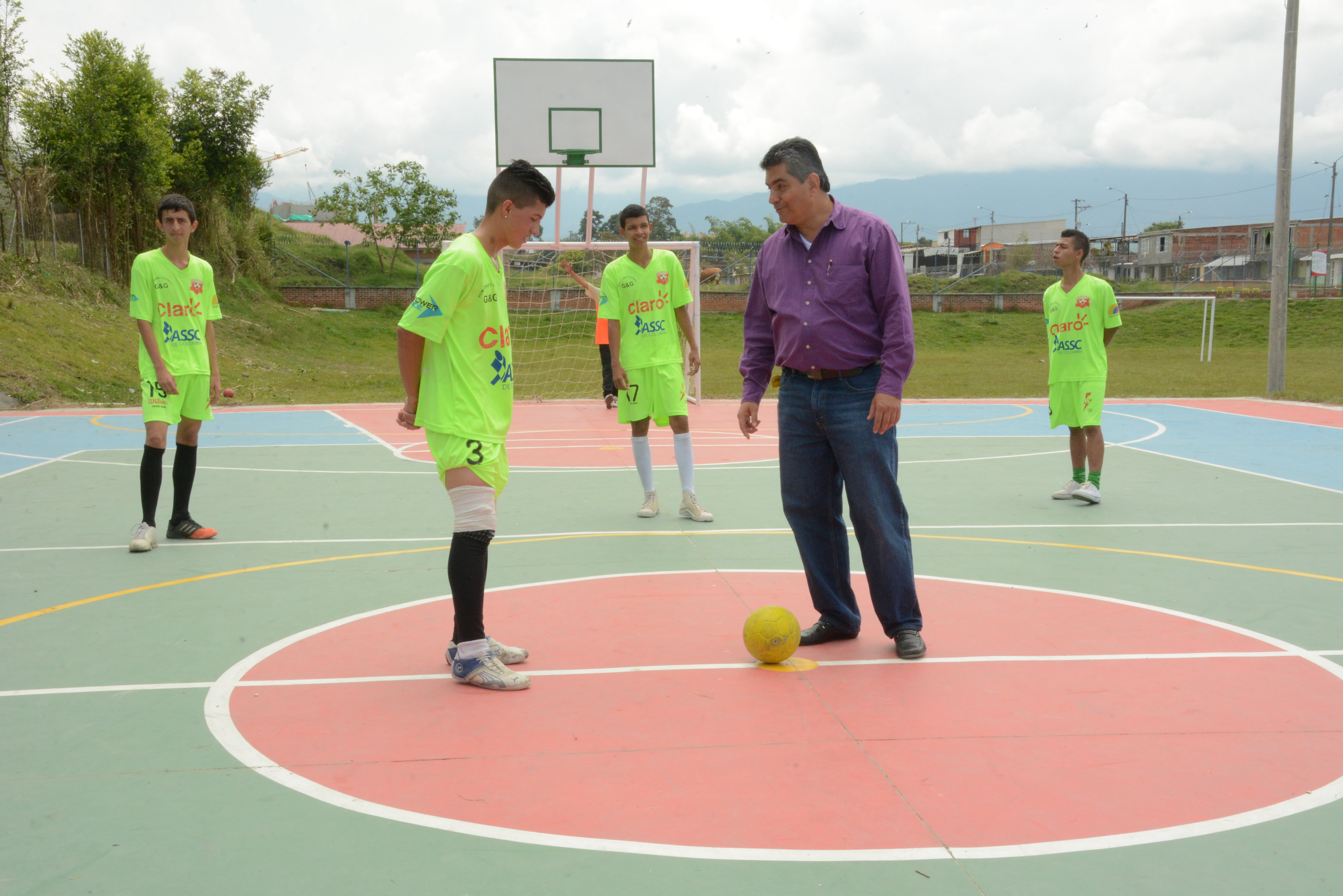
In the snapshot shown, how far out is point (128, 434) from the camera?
12.2m

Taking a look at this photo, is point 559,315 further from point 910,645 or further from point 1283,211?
point 910,645

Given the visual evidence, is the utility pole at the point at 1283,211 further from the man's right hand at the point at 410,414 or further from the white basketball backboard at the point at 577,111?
the man's right hand at the point at 410,414

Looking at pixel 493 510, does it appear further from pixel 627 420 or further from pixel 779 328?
pixel 627 420

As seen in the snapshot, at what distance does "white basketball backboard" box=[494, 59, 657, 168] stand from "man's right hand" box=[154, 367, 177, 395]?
9.66m

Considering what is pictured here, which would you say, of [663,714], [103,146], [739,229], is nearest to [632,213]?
[663,714]

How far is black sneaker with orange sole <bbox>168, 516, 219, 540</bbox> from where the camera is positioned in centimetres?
656

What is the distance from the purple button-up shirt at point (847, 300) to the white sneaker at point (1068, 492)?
168 inches

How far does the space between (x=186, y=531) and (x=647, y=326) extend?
3.36 metres

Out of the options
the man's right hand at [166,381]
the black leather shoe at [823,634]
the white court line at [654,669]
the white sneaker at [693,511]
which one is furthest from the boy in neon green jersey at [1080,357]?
the man's right hand at [166,381]

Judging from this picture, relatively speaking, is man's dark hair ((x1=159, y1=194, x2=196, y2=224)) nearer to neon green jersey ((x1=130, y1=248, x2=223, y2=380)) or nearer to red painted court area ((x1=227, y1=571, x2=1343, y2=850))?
neon green jersey ((x1=130, y1=248, x2=223, y2=380))

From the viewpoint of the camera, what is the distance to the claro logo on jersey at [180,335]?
6.44 m

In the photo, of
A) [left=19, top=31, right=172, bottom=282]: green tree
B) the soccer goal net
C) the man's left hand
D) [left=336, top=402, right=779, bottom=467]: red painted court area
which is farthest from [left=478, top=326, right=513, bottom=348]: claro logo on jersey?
[left=19, top=31, right=172, bottom=282]: green tree

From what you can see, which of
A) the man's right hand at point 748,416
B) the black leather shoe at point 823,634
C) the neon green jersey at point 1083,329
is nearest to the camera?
the black leather shoe at point 823,634

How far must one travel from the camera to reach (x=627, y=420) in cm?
742
